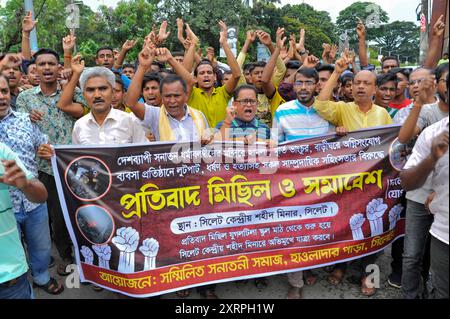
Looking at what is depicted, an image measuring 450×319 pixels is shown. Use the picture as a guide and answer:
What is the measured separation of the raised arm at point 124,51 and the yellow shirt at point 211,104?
1.61 meters

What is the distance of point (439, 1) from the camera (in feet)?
53.9

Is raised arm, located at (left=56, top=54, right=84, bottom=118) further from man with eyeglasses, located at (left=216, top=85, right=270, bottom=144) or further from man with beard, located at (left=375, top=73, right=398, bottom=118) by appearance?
man with beard, located at (left=375, top=73, right=398, bottom=118)

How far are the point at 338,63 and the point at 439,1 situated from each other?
1645cm

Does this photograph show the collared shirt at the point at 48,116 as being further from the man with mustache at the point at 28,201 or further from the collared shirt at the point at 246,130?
the collared shirt at the point at 246,130

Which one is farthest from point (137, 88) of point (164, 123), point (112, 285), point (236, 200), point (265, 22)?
point (265, 22)

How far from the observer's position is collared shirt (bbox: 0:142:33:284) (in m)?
2.24

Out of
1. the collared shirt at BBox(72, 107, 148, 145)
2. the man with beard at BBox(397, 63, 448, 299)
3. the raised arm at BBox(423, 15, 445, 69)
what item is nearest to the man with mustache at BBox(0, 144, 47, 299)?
the collared shirt at BBox(72, 107, 148, 145)

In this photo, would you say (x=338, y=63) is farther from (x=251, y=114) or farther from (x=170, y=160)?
(x=170, y=160)

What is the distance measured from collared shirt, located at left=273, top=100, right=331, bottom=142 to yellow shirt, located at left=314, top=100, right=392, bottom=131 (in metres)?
0.08

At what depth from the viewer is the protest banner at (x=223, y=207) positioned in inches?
124

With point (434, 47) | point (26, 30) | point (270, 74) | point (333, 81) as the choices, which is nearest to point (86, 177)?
point (333, 81)

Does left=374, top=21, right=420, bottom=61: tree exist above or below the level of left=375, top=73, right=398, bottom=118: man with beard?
above

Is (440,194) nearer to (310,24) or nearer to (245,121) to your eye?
(245,121)

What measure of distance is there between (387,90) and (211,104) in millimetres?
1968
